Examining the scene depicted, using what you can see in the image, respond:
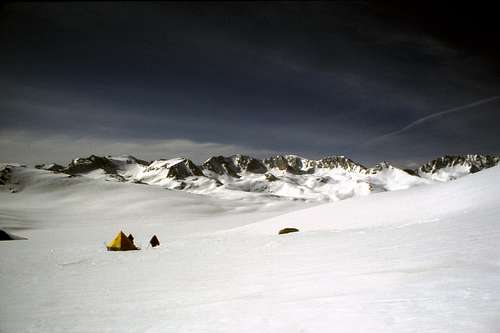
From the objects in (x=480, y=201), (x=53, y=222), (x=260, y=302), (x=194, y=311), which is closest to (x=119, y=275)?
(x=194, y=311)

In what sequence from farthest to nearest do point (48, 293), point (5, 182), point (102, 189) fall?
point (5, 182) → point (102, 189) → point (48, 293)

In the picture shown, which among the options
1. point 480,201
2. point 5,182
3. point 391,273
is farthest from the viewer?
point 5,182

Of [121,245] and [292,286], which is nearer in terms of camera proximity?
[292,286]

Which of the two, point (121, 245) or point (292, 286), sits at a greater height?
point (292, 286)

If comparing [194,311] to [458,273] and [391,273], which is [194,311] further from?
[458,273]

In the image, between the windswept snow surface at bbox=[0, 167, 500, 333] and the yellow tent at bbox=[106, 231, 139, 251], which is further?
the yellow tent at bbox=[106, 231, 139, 251]

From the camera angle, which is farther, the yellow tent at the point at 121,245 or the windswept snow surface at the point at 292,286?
the yellow tent at the point at 121,245

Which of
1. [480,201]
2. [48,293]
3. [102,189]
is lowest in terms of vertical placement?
[48,293]

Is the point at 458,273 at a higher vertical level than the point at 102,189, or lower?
lower

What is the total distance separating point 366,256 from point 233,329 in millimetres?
5041

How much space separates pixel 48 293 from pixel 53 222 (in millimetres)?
54824

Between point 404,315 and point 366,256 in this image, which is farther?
point 366,256

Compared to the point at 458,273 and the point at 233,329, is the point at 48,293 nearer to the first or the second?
the point at 233,329

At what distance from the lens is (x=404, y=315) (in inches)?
152
